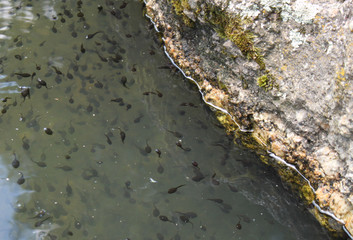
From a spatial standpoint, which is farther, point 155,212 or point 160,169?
point 160,169

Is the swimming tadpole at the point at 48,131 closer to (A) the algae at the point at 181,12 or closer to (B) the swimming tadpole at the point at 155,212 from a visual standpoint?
(B) the swimming tadpole at the point at 155,212

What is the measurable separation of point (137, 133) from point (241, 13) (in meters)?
2.04

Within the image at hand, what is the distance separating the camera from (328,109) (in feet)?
12.8

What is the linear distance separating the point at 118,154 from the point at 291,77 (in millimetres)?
2312

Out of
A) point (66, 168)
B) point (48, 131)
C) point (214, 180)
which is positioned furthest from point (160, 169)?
point (48, 131)

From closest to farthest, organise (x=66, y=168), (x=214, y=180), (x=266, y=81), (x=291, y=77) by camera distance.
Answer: (x=291, y=77) < (x=266, y=81) < (x=214, y=180) < (x=66, y=168)

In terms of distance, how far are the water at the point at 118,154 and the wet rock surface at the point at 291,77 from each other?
1.59 feet

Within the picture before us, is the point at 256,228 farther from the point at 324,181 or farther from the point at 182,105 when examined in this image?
the point at 182,105

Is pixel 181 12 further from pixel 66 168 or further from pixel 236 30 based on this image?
pixel 66 168

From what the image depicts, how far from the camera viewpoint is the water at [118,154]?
456 centimetres

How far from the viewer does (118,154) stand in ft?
16.8

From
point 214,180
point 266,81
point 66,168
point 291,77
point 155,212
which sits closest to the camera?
point 291,77

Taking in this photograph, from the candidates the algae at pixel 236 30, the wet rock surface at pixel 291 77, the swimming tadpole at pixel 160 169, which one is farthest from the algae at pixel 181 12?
the swimming tadpole at pixel 160 169

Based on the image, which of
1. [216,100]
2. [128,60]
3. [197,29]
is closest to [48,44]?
A: [128,60]
